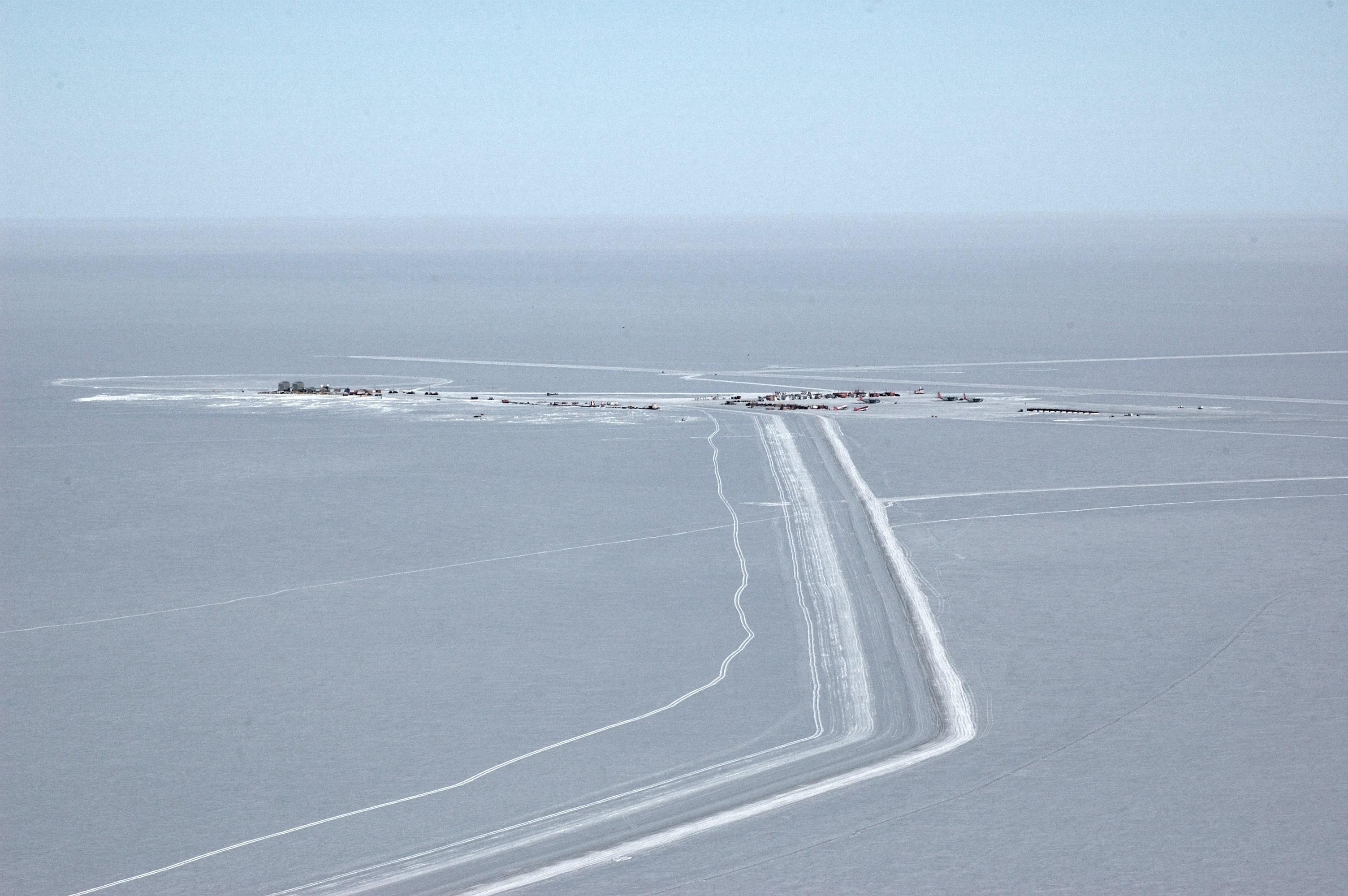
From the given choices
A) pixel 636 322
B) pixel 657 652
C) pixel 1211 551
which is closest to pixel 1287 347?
pixel 636 322

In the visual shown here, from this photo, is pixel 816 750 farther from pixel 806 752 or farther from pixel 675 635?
pixel 675 635

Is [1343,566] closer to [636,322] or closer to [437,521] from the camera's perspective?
[437,521]

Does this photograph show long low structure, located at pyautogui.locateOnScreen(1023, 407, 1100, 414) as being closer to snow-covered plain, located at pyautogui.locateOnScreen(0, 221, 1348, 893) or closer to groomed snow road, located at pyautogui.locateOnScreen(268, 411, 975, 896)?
snow-covered plain, located at pyautogui.locateOnScreen(0, 221, 1348, 893)

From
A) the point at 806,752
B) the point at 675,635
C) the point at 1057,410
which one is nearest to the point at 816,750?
the point at 806,752

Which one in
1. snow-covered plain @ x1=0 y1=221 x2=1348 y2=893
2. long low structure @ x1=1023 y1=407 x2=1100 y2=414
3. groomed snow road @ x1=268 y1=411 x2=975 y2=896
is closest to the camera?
groomed snow road @ x1=268 y1=411 x2=975 y2=896

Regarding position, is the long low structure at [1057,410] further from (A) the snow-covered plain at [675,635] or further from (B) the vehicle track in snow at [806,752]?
(B) the vehicle track in snow at [806,752]

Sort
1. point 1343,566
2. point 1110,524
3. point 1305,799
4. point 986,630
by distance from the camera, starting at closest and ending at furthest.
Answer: point 1305,799, point 986,630, point 1343,566, point 1110,524

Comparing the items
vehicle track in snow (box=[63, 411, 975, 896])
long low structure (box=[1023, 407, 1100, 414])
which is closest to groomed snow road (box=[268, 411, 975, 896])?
vehicle track in snow (box=[63, 411, 975, 896])
